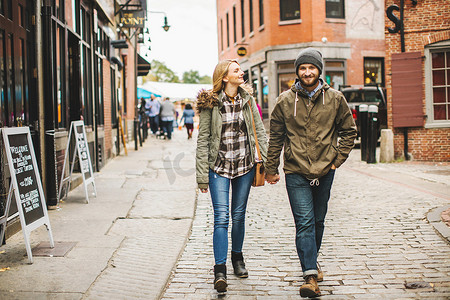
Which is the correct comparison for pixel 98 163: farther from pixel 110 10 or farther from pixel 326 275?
pixel 326 275

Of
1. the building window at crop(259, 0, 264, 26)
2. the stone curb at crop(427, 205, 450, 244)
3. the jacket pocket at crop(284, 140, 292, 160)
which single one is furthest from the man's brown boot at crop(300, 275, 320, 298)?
the building window at crop(259, 0, 264, 26)

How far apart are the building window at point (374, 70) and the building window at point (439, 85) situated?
13143mm

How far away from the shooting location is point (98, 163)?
39.8 feet

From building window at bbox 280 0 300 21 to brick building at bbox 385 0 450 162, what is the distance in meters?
13.1

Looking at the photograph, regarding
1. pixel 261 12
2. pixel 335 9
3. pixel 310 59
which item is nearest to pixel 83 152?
pixel 310 59

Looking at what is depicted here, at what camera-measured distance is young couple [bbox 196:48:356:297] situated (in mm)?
4160

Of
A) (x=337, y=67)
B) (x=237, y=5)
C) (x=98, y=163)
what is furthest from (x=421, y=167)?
(x=237, y=5)

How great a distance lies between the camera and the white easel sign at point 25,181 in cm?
502

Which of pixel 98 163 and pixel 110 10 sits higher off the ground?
pixel 110 10

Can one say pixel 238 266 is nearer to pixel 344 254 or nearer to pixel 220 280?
pixel 220 280

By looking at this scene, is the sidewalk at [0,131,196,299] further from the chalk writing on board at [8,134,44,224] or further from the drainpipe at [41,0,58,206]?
the drainpipe at [41,0,58,206]

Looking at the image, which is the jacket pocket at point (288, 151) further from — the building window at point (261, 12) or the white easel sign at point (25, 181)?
the building window at point (261, 12)

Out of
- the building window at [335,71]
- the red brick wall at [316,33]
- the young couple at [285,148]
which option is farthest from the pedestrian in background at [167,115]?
the young couple at [285,148]

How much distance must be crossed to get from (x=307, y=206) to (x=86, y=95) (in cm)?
830
